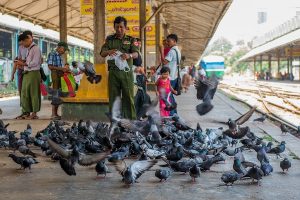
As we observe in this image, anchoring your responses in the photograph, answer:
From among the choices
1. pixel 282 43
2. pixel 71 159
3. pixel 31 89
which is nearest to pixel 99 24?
pixel 31 89

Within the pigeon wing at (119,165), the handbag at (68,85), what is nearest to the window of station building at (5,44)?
the handbag at (68,85)

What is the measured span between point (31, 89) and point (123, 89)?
3.02 metres

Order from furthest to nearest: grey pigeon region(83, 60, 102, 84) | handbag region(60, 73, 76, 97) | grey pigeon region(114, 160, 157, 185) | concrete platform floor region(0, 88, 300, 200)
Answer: handbag region(60, 73, 76, 97) → grey pigeon region(83, 60, 102, 84) → grey pigeon region(114, 160, 157, 185) → concrete platform floor region(0, 88, 300, 200)

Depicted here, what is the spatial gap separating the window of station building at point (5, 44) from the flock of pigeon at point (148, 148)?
13.0 metres

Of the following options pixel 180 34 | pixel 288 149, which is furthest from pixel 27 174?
pixel 180 34

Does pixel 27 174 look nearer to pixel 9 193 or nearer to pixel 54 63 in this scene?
pixel 9 193

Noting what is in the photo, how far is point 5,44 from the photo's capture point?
65.9ft

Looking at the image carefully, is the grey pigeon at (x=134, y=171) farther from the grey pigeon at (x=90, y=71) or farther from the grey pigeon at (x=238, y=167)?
the grey pigeon at (x=90, y=71)

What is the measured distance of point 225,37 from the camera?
552ft

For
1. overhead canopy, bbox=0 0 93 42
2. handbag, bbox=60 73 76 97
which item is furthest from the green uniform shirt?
overhead canopy, bbox=0 0 93 42

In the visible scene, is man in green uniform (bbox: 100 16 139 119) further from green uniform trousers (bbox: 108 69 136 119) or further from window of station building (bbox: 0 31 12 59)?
window of station building (bbox: 0 31 12 59)

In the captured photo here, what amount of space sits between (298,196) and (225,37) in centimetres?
16758

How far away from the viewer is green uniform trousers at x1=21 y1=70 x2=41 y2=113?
33.0 ft

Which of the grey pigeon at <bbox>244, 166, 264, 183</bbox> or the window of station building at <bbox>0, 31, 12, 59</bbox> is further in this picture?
the window of station building at <bbox>0, 31, 12, 59</bbox>
